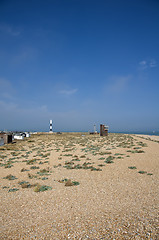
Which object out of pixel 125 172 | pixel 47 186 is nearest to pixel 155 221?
pixel 47 186

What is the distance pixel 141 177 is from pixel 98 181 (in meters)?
2.70

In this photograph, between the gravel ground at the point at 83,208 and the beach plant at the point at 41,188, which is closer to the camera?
the gravel ground at the point at 83,208

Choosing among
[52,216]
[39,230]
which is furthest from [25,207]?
[39,230]

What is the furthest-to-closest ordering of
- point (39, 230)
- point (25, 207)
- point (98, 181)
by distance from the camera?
point (98, 181) → point (25, 207) → point (39, 230)

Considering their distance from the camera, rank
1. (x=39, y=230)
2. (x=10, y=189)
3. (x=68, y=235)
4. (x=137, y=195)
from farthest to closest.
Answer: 1. (x=10, y=189)
2. (x=137, y=195)
3. (x=39, y=230)
4. (x=68, y=235)

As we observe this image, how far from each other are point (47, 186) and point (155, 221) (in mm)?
5361

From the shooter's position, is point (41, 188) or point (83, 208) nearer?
point (83, 208)

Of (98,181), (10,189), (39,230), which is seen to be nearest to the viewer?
(39,230)

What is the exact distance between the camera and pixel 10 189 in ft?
25.5

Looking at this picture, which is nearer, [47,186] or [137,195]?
[137,195]

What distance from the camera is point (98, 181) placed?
343 inches

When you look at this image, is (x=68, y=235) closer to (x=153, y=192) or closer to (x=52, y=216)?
(x=52, y=216)

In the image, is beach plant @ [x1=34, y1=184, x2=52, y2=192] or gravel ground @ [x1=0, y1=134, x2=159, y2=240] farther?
beach plant @ [x1=34, y1=184, x2=52, y2=192]

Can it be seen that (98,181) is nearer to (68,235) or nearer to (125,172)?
(125,172)
